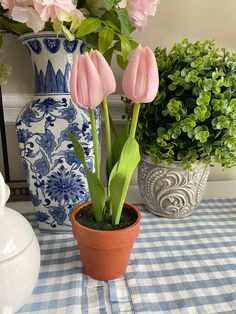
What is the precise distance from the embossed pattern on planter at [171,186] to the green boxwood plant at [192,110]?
0.03 m

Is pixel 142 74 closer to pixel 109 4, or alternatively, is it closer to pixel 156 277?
pixel 109 4

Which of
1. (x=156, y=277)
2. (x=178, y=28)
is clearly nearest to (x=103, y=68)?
(x=156, y=277)

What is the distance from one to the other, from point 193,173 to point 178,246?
157 mm

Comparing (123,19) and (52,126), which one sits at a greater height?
(123,19)

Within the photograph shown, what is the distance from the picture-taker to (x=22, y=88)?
70cm

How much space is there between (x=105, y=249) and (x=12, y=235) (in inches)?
5.6

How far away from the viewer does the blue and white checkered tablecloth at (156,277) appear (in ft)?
1.27

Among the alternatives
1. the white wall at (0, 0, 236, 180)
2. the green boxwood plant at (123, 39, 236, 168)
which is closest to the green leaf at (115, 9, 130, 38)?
the green boxwood plant at (123, 39, 236, 168)

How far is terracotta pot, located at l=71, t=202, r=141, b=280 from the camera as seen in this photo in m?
0.40

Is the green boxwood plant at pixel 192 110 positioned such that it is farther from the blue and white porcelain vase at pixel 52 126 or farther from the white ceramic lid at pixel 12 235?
the white ceramic lid at pixel 12 235

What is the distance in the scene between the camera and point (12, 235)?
33 centimetres

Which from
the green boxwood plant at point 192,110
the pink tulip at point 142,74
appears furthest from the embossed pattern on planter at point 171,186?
the pink tulip at point 142,74

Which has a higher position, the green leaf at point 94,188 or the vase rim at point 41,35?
the vase rim at point 41,35

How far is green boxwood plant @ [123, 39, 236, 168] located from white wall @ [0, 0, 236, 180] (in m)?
0.17
